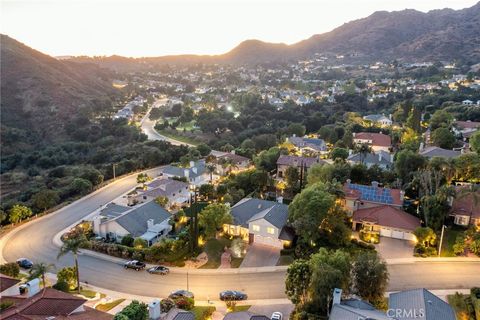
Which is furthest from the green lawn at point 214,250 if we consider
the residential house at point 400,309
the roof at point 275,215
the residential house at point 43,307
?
the residential house at point 400,309

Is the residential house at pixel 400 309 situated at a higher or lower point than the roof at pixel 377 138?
lower

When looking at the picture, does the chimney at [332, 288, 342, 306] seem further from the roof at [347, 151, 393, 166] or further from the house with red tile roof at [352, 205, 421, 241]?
the roof at [347, 151, 393, 166]

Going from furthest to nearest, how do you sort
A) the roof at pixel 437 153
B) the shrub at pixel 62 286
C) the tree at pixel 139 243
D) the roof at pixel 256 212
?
1. the roof at pixel 437 153
2. the roof at pixel 256 212
3. the tree at pixel 139 243
4. the shrub at pixel 62 286

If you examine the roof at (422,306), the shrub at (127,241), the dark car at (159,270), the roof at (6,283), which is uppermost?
the roof at (422,306)

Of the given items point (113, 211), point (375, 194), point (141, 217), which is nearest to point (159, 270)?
point (141, 217)

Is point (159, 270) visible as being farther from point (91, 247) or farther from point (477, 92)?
point (477, 92)

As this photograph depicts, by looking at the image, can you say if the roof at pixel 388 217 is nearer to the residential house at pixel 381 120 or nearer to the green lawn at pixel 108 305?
the green lawn at pixel 108 305

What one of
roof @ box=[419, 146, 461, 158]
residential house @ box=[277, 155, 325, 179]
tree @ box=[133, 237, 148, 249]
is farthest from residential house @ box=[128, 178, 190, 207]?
roof @ box=[419, 146, 461, 158]

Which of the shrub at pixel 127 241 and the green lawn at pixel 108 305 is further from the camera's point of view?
the shrub at pixel 127 241
